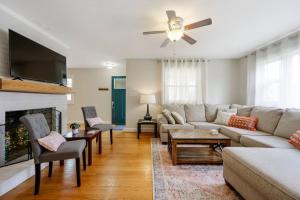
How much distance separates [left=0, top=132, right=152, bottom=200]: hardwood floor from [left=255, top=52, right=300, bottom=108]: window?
302cm

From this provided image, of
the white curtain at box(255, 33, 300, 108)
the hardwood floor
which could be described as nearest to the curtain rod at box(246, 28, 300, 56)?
the white curtain at box(255, 33, 300, 108)

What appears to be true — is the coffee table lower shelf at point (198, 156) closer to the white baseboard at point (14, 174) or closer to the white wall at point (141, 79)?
the white baseboard at point (14, 174)

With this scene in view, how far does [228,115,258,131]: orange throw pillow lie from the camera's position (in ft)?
11.4

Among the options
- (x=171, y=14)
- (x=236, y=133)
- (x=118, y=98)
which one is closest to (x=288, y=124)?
(x=236, y=133)

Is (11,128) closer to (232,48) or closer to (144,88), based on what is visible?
(144,88)

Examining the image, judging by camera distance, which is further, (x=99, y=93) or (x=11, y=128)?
(x=99, y=93)

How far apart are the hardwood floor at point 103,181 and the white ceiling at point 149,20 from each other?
2.36 meters

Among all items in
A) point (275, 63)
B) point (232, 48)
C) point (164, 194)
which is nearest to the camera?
point (164, 194)

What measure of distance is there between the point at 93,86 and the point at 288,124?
6.26m

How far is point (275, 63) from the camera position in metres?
3.86

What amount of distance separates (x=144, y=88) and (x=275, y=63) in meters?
3.43

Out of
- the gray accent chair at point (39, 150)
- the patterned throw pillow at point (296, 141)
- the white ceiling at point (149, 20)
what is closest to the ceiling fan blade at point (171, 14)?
the white ceiling at point (149, 20)

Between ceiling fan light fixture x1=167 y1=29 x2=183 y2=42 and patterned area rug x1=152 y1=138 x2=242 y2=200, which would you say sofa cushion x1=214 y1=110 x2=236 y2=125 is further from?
ceiling fan light fixture x1=167 y1=29 x2=183 y2=42

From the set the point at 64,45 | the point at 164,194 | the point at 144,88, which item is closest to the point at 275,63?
the point at 144,88
